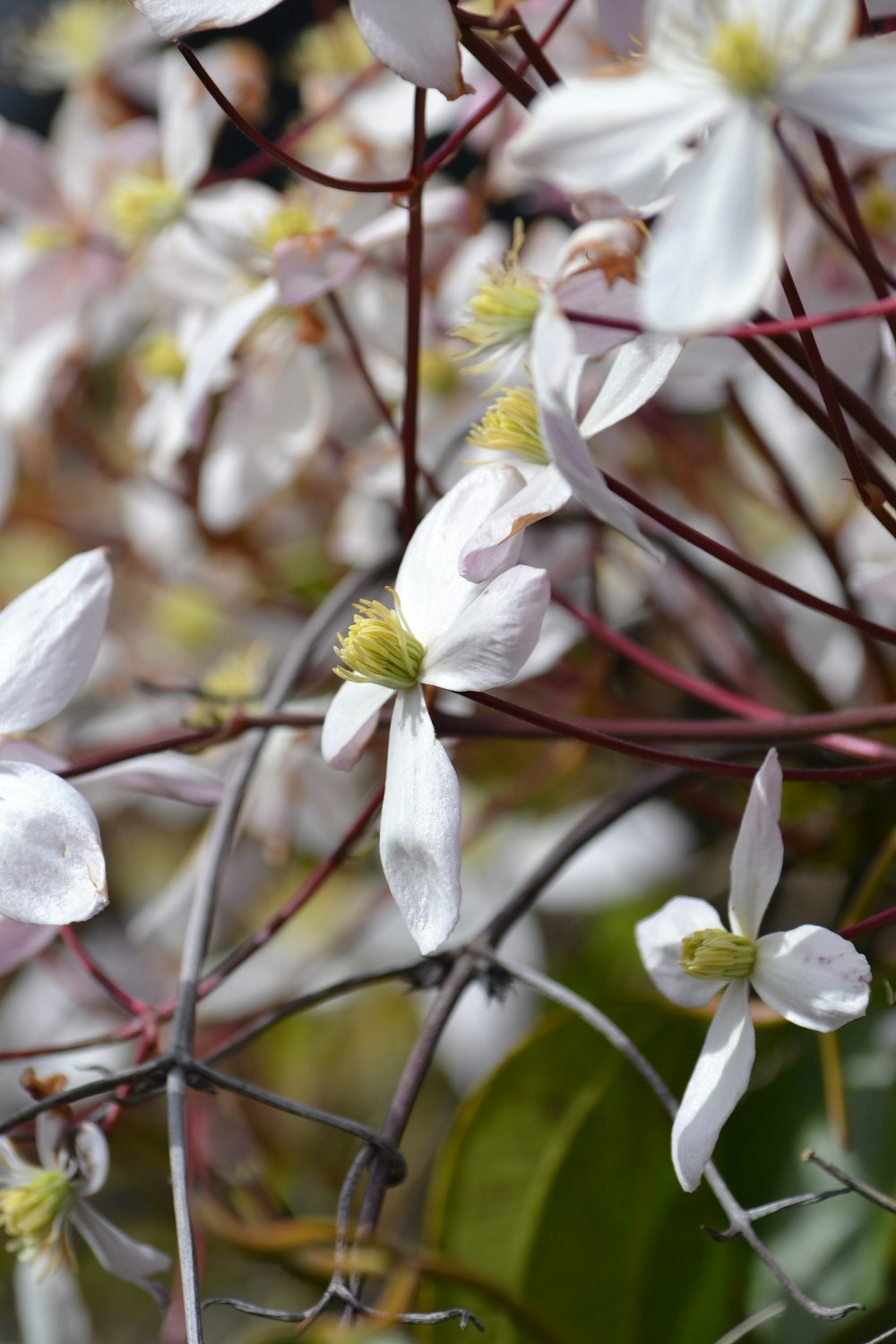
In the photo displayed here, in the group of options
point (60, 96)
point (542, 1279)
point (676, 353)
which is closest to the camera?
point (676, 353)

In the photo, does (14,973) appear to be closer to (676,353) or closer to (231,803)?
(231,803)

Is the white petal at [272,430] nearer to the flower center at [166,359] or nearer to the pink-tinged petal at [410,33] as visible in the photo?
the flower center at [166,359]

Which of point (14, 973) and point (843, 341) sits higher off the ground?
point (843, 341)

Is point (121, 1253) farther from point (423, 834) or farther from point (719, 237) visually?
point (719, 237)

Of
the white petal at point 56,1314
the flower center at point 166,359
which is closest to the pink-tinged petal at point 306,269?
the flower center at point 166,359

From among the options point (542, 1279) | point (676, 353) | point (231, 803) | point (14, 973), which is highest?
point (676, 353)

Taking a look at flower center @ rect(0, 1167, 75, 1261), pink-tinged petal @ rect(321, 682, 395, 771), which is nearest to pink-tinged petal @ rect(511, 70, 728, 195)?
pink-tinged petal @ rect(321, 682, 395, 771)

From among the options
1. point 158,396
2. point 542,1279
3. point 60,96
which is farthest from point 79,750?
point 60,96

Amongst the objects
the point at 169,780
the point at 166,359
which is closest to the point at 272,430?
the point at 166,359
